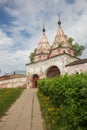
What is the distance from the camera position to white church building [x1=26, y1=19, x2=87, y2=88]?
40969 mm

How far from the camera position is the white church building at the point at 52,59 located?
41.0 metres

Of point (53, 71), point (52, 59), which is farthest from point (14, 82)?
point (52, 59)

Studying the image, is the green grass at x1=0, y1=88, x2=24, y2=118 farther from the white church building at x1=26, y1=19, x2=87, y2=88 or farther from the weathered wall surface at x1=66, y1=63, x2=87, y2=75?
the white church building at x1=26, y1=19, x2=87, y2=88

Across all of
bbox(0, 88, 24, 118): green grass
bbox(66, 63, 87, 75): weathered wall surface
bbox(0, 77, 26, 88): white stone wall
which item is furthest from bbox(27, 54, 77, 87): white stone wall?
bbox(0, 88, 24, 118): green grass

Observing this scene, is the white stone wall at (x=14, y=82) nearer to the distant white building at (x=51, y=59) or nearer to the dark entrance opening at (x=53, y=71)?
the distant white building at (x=51, y=59)

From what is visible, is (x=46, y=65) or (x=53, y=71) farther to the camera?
(x=46, y=65)

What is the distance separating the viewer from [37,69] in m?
46.5

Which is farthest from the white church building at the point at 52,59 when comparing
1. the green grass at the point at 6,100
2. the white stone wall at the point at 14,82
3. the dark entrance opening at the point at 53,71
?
the green grass at the point at 6,100

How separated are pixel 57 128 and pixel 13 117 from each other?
4079 millimetres

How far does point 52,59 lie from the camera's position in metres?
43.1

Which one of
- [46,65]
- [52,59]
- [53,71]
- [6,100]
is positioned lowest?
[6,100]

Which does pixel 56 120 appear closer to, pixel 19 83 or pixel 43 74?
pixel 43 74

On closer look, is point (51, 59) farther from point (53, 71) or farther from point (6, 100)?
point (6, 100)

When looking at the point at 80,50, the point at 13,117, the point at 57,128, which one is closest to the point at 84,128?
the point at 57,128
